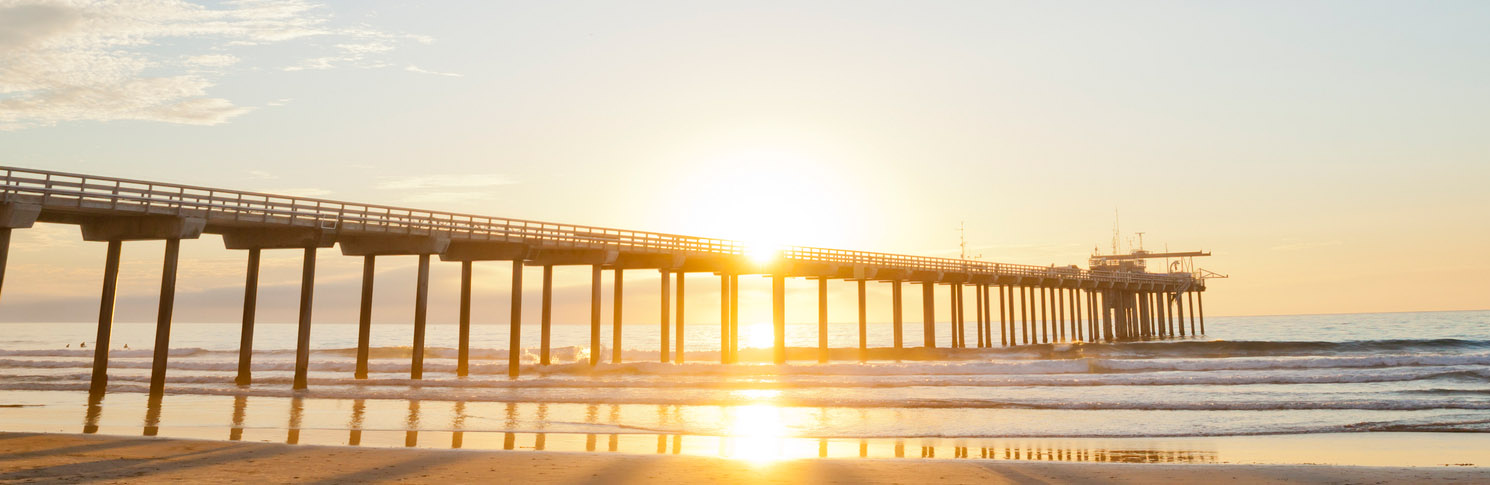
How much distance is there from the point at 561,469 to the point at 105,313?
632 inches

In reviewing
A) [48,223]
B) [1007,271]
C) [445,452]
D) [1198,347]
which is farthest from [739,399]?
[1198,347]

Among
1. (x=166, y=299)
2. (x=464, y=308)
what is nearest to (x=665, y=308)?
(x=464, y=308)

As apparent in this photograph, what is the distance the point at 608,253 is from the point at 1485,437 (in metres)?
24.7

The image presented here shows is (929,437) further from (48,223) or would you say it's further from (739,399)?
(48,223)

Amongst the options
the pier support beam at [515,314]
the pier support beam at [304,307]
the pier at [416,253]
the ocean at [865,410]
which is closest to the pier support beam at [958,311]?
the pier at [416,253]

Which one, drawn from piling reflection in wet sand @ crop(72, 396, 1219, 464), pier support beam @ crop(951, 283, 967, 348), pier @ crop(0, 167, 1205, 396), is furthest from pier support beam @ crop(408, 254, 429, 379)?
pier support beam @ crop(951, 283, 967, 348)

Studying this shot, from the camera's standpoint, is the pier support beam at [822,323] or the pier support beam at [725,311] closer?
the pier support beam at [725,311]

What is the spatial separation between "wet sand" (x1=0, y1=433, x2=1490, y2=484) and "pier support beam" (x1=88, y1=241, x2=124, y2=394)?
972 centimetres

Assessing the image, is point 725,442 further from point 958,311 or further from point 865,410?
point 958,311

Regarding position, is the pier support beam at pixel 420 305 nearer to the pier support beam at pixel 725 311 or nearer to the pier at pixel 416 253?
the pier at pixel 416 253

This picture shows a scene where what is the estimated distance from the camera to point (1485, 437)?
51.8ft

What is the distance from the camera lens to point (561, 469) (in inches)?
452

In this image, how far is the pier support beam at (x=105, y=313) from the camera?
2180 centimetres

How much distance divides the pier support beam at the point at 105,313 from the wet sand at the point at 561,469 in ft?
31.9
